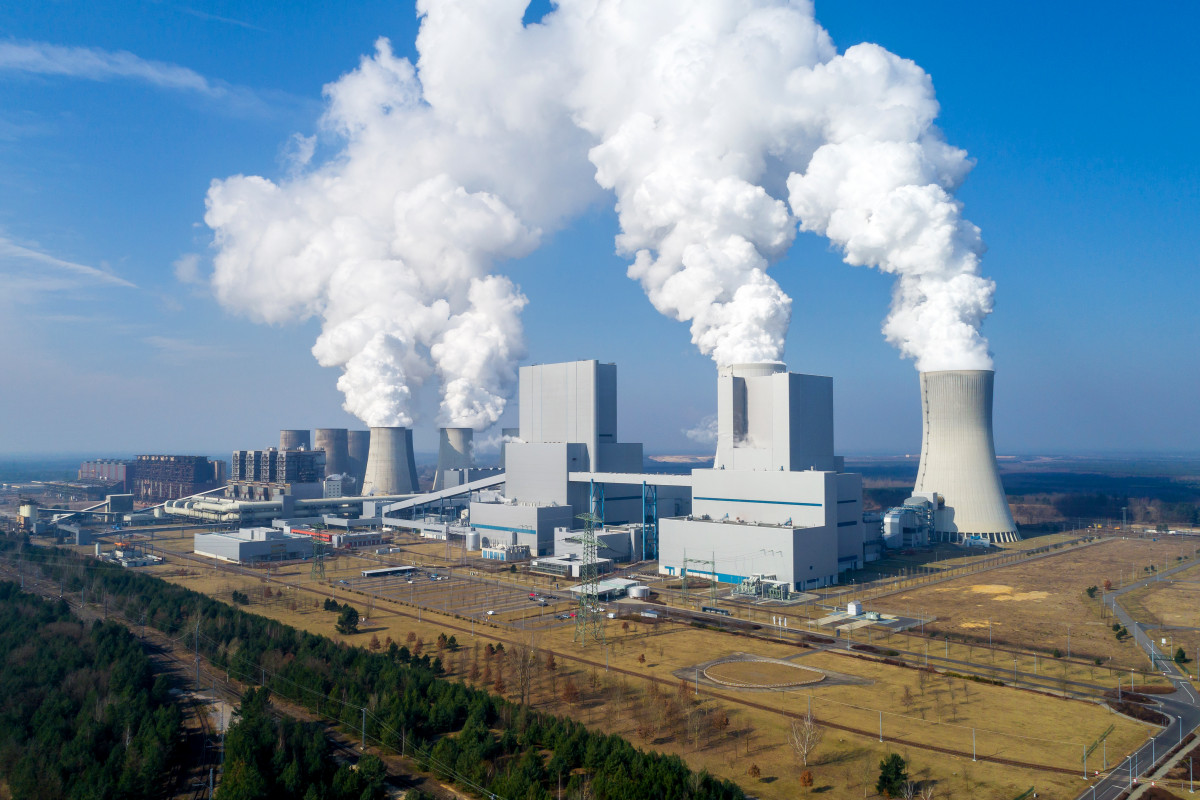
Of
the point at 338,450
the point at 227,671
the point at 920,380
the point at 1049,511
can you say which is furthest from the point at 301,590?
the point at 1049,511

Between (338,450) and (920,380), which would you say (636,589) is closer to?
(920,380)

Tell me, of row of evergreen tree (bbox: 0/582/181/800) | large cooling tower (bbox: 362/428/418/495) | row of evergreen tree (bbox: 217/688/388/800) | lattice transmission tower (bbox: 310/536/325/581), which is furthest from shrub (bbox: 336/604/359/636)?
large cooling tower (bbox: 362/428/418/495)

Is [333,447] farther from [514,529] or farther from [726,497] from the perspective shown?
[726,497]

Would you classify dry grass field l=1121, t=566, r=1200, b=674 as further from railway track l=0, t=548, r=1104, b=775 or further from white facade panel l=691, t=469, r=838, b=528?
white facade panel l=691, t=469, r=838, b=528

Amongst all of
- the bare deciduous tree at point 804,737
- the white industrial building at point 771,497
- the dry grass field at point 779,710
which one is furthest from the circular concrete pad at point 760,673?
the white industrial building at point 771,497

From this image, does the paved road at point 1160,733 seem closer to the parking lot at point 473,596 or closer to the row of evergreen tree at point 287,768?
the row of evergreen tree at point 287,768
